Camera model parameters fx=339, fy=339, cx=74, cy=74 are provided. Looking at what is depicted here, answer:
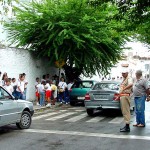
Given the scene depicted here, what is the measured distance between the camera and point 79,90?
19641 millimetres

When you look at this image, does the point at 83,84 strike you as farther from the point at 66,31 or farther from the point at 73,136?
the point at 73,136

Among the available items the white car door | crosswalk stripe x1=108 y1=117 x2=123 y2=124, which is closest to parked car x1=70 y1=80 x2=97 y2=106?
crosswalk stripe x1=108 y1=117 x2=123 y2=124

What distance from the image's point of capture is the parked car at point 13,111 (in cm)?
950

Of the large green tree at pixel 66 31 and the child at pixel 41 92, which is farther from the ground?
the large green tree at pixel 66 31

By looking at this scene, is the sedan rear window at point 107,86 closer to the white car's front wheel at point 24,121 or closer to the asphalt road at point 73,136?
the asphalt road at point 73,136

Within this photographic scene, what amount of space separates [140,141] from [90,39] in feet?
40.5

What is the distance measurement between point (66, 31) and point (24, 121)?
392 inches

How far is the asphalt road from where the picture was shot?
8.16 meters

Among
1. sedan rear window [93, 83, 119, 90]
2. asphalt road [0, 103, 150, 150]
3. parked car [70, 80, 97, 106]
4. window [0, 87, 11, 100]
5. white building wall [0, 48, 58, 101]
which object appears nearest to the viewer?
asphalt road [0, 103, 150, 150]

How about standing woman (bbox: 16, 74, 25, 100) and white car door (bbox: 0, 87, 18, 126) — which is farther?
standing woman (bbox: 16, 74, 25, 100)

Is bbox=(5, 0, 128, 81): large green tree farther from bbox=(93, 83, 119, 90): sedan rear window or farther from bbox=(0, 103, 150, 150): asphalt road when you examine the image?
bbox=(0, 103, 150, 150): asphalt road

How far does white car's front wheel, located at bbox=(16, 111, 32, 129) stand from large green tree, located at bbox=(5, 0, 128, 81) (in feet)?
31.3

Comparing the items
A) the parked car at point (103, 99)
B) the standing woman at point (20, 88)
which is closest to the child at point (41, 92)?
the standing woman at point (20, 88)

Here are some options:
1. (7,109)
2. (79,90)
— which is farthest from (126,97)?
(79,90)
